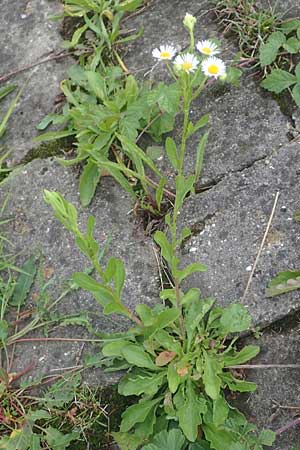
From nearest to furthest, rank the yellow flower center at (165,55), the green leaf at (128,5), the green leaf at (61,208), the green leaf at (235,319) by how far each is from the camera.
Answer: the green leaf at (61,208) < the green leaf at (235,319) < the yellow flower center at (165,55) < the green leaf at (128,5)

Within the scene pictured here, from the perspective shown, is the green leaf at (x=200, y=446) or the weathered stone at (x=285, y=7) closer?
the green leaf at (x=200, y=446)

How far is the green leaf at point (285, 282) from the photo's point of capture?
6.16ft

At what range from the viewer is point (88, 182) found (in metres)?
2.23

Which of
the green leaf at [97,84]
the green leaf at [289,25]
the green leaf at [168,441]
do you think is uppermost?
the green leaf at [97,84]

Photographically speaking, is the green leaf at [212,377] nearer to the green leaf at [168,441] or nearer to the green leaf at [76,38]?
the green leaf at [168,441]

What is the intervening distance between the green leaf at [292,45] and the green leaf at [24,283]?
107 cm

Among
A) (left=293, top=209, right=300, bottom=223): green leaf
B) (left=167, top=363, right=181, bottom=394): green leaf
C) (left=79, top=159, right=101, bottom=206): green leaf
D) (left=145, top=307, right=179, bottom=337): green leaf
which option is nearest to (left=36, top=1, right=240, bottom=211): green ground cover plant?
(left=79, top=159, right=101, bottom=206): green leaf

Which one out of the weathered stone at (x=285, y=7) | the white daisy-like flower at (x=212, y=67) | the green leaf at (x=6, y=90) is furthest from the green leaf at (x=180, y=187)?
the green leaf at (x=6, y=90)

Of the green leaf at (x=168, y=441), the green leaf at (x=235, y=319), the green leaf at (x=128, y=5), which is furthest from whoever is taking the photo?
the green leaf at (x=128, y=5)

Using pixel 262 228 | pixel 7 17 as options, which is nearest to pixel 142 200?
pixel 262 228

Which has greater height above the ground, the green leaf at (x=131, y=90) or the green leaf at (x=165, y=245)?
the green leaf at (x=131, y=90)

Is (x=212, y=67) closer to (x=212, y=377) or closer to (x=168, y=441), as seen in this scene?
(x=212, y=377)

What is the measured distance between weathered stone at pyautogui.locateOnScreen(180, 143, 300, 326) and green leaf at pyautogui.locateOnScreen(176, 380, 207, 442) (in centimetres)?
28

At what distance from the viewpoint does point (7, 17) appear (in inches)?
107
